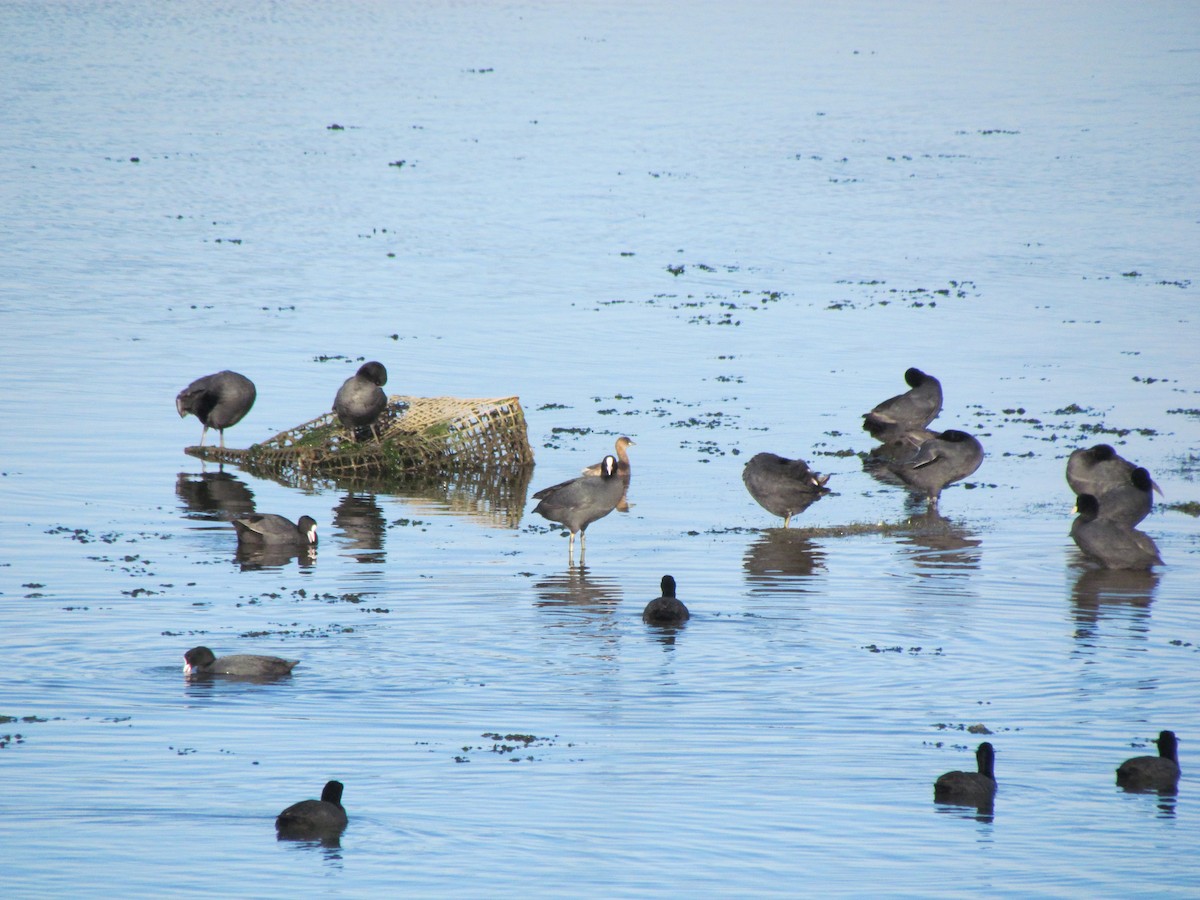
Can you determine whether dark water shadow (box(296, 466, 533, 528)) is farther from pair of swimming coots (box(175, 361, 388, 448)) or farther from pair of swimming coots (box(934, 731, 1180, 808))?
pair of swimming coots (box(934, 731, 1180, 808))

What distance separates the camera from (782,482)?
61.8ft

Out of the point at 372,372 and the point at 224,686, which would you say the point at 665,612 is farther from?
the point at 372,372

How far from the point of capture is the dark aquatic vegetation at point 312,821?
10227 millimetres

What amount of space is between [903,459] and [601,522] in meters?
4.10

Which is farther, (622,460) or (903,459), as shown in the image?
(903,459)

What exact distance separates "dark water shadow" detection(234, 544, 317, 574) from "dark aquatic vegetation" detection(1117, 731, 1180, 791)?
876cm

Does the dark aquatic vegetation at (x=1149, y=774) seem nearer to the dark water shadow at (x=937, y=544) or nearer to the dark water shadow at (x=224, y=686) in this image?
the dark water shadow at (x=937, y=544)

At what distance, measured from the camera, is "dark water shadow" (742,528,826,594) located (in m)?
16.8

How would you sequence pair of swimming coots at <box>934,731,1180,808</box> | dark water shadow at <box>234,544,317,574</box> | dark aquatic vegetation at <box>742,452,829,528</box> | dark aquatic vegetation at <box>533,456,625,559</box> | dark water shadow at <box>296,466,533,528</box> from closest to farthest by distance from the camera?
pair of swimming coots at <box>934,731,1180,808</box> < dark water shadow at <box>234,544,317,574</box> < dark aquatic vegetation at <box>533,456,625,559</box> < dark aquatic vegetation at <box>742,452,829,528</box> < dark water shadow at <box>296,466,533,528</box>

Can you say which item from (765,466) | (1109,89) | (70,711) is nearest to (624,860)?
(70,711)

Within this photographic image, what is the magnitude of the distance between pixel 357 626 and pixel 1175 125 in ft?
176

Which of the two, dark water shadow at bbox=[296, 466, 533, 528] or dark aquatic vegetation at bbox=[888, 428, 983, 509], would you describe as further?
dark water shadow at bbox=[296, 466, 533, 528]

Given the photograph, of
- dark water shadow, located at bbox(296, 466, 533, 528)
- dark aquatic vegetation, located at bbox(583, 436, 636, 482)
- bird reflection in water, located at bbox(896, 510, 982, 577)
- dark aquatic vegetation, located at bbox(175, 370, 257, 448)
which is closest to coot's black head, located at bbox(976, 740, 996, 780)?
bird reflection in water, located at bbox(896, 510, 982, 577)

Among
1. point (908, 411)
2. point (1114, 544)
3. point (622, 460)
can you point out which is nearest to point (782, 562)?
point (1114, 544)
